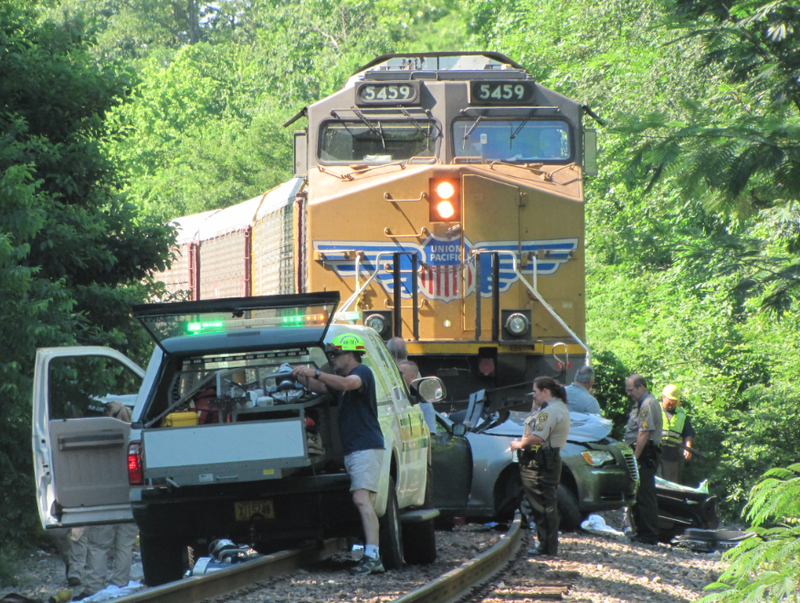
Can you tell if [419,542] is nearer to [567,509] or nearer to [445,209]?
[567,509]

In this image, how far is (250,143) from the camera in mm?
41219

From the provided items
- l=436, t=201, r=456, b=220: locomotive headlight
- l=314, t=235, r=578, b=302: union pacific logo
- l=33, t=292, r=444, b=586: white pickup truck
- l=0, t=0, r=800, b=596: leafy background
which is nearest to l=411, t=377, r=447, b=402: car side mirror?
l=33, t=292, r=444, b=586: white pickup truck

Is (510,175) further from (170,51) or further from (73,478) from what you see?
(170,51)

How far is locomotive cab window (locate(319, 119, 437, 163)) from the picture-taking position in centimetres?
1358

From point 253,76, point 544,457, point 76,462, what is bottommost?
point 544,457

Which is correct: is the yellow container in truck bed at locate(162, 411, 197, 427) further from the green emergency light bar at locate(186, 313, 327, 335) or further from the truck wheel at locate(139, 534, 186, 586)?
the truck wheel at locate(139, 534, 186, 586)

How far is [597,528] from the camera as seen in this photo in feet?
40.4

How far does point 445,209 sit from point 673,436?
15.0 feet

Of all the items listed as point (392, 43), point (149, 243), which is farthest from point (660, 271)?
point (392, 43)

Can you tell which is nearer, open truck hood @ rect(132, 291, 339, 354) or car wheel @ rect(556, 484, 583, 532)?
open truck hood @ rect(132, 291, 339, 354)

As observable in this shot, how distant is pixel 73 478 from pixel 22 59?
5.96 m

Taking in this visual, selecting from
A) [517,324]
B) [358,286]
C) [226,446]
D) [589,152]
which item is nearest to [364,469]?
[226,446]

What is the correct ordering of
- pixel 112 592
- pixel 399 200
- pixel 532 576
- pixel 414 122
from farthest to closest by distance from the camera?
pixel 414 122 < pixel 399 200 < pixel 112 592 < pixel 532 576

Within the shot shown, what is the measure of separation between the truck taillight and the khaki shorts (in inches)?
56.6
